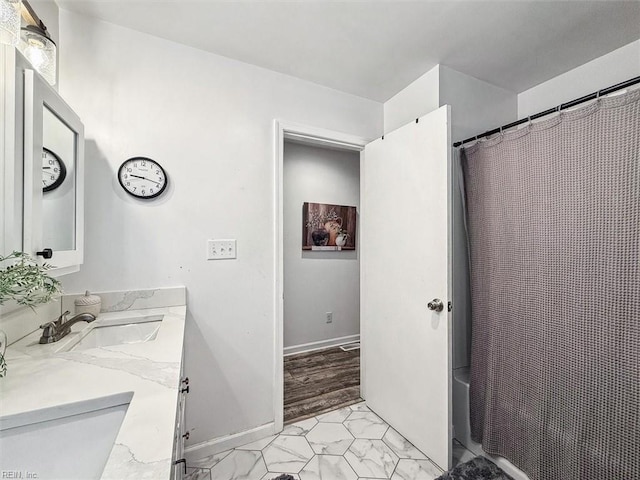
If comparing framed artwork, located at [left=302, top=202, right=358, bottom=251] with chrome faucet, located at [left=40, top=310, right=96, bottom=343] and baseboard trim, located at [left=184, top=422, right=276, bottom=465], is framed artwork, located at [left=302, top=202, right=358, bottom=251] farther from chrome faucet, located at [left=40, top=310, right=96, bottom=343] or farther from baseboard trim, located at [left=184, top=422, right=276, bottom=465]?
chrome faucet, located at [left=40, top=310, right=96, bottom=343]

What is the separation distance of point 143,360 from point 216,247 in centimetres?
84

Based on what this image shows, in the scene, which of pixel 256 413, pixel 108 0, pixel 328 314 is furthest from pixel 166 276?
pixel 328 314

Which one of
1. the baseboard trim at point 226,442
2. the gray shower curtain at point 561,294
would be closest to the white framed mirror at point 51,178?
the baseboard trim at point 226,442

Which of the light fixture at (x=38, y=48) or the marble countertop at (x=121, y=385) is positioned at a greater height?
the light fixture at (x=38, y=48)

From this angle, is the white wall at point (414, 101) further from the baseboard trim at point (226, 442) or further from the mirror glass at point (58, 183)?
the baseboard trim at point (226, 442)

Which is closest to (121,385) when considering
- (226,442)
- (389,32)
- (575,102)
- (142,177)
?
(142,177)

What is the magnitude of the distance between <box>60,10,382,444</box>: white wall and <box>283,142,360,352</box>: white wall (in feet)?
3.83

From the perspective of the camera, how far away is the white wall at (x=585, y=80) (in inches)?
62.0

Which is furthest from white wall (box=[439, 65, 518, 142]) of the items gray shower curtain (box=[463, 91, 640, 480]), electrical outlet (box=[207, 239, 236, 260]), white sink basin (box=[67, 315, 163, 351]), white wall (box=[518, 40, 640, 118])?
white sink basin (box=[67, 315, 163, 351])

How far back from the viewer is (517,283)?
4.77 feet

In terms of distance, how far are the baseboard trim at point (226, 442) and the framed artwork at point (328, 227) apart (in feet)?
5.83

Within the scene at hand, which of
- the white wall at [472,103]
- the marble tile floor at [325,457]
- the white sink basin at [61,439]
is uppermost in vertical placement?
the white wall at [472,103]

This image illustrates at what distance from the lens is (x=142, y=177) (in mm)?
1471

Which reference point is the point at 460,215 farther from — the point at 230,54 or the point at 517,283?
the point at 230,54
